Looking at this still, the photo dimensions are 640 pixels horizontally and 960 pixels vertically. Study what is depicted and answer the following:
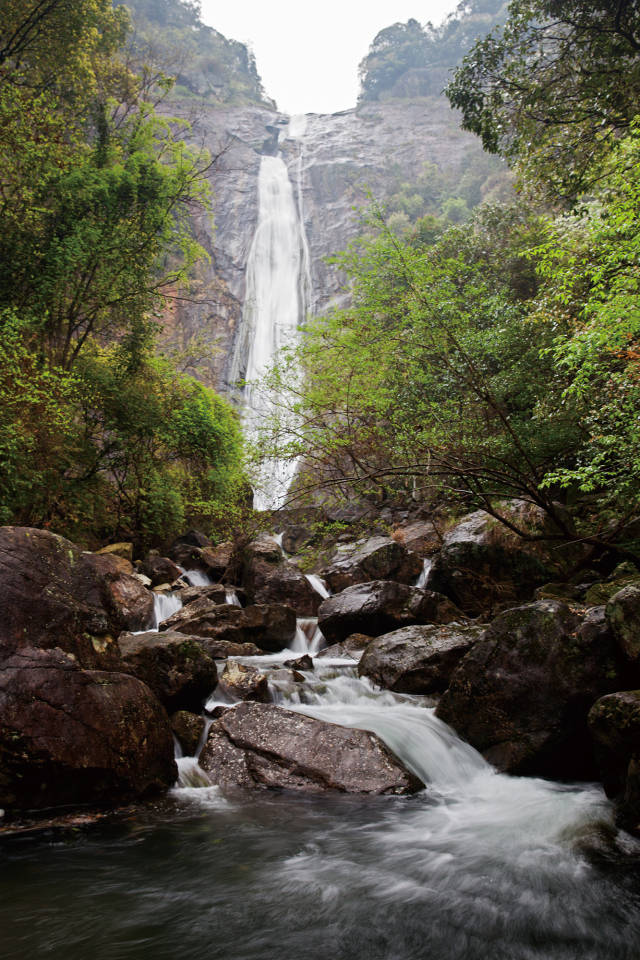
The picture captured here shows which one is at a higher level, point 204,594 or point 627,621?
point 627,621

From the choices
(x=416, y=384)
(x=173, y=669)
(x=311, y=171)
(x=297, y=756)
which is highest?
(x=311, y=171)

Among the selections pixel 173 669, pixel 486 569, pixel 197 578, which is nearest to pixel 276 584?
pixel 197 578

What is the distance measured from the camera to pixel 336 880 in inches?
143

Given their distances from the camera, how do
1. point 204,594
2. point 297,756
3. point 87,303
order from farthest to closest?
point 87,303, point 204,594, point 297,756

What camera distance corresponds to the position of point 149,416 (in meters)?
12.5

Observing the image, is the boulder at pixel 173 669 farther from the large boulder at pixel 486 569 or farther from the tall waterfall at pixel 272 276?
the tall waterfall at pixel 272 276

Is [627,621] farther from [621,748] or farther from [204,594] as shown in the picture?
[204,594]

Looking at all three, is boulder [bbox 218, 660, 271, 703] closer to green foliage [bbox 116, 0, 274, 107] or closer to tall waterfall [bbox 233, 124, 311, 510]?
tall waterfall [bbox 233, 124, 311, 510]

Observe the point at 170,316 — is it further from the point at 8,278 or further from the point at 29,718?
the point at 29,718

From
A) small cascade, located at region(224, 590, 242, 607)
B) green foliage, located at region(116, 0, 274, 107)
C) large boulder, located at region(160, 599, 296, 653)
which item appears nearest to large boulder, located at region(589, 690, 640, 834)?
large boulder, located at region(160, 599, 296, 653)

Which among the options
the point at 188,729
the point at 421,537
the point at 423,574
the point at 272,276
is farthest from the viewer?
the point at 272,276

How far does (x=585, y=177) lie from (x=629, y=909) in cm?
1219

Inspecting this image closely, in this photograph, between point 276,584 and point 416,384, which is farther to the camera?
point 276,584

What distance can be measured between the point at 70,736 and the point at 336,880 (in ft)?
7.63
